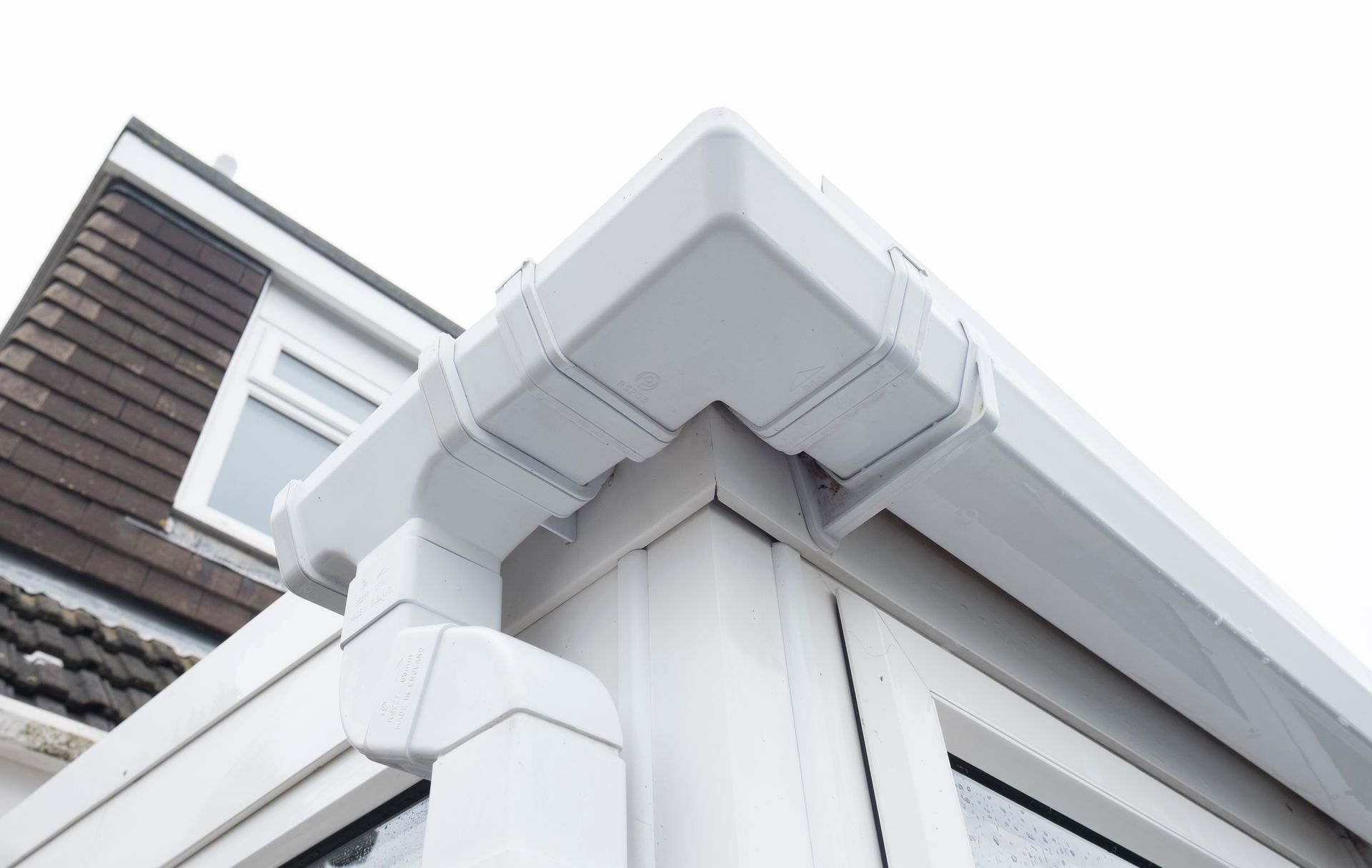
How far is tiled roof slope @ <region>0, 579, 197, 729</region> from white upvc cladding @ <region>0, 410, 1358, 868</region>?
0.99m

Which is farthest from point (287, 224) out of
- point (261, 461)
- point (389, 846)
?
point (389, 846)

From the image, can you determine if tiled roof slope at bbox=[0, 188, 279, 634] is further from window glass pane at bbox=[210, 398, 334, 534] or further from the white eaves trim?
the white eaves trim

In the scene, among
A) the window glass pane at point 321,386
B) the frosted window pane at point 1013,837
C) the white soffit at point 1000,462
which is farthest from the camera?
the window glass pane at point 321,386

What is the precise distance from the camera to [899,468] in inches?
36.7

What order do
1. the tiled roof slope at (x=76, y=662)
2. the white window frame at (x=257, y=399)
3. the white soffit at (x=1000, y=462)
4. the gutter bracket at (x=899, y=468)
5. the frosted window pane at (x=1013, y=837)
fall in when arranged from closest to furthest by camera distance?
the white soffit at (x=1000, y=462), the gutter bracket at (x=899, y=468), the frosted window pane at (x=1013, y=837), the tiled roof slope at (x=76, y=662), the white window frame at (x=257, y=399)

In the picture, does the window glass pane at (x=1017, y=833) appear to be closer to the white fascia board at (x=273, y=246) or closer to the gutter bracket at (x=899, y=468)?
the gutter bracket at (x=899, y=468)

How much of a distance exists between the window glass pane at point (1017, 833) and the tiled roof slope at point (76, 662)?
2.37 m

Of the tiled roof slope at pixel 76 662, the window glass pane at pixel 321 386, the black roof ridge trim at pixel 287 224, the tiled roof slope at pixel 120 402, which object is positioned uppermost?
the black roof ridge trim at pixel 287 224

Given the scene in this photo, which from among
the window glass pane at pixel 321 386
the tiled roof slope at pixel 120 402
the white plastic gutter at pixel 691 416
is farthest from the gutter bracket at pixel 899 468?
the window glass pane at pixel 321 386

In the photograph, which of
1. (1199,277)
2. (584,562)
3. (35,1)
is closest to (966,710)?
(584,562)

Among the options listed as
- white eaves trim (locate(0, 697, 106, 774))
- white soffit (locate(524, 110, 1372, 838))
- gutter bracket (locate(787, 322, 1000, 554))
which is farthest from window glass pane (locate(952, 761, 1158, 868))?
white eaves trim (locate(0, 697, 106, 774))

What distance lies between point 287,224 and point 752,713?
16.0 feet

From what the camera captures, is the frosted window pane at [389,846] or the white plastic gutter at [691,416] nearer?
the white plastic gutter at [691,416]

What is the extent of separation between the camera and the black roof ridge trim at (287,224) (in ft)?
15.2
